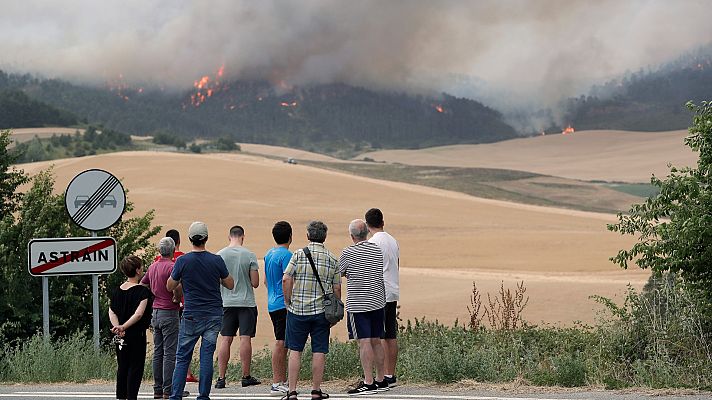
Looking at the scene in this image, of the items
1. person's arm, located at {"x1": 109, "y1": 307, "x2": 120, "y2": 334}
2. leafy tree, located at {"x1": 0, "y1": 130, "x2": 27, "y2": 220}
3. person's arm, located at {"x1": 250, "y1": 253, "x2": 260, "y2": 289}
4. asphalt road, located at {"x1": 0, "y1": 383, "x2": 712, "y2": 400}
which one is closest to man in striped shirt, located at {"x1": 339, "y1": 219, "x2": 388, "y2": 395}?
asphalt road, located at {"x1": 0, "y1": 383, "x2": 712, "y2": 400}

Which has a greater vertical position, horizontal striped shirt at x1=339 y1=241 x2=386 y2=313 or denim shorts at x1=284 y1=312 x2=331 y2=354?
horizontal striped shirt at x1=339 y1=241 x2=386 y2=313

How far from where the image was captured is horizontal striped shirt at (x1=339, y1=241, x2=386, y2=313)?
10703 mm

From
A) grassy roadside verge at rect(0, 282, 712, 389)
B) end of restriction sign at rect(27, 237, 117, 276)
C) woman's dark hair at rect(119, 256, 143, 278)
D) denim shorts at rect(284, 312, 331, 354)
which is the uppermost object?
end of restriction sign at rect(27, 237, 117, 276)

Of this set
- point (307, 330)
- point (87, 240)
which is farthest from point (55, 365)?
point (307, 330)

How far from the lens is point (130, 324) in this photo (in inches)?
407

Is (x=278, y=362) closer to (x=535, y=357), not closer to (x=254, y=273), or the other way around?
(x=254, y=273)

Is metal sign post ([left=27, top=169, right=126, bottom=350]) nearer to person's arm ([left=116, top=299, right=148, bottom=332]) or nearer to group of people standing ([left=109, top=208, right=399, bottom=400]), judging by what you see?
group of people standing ([left=109, top=208, right=399, bottom=400])

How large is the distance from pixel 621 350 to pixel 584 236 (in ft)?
163

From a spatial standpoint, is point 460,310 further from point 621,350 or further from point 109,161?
point 109,161

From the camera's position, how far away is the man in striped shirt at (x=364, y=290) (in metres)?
10.7

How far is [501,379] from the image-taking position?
10.9m

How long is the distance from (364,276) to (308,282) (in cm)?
86

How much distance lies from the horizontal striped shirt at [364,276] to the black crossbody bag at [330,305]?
585 mm

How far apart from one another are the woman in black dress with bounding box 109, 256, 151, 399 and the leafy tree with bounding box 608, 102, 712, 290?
597cm
